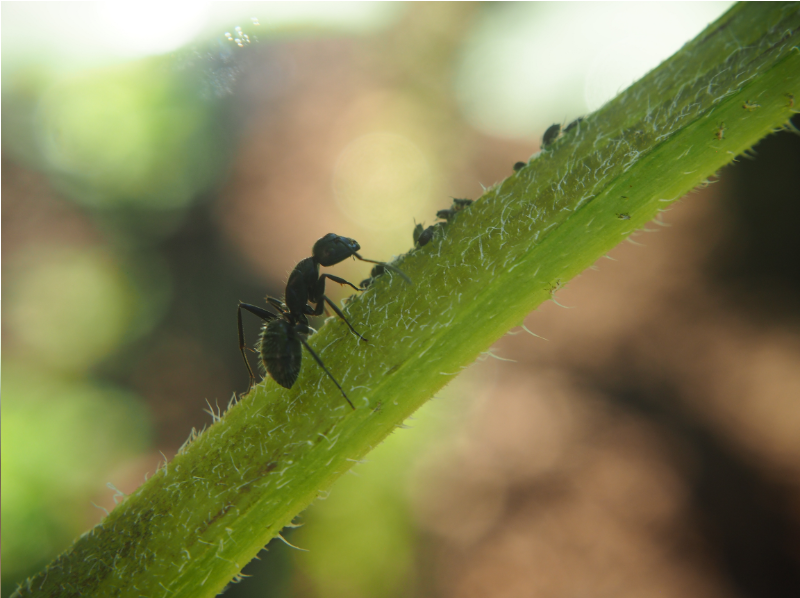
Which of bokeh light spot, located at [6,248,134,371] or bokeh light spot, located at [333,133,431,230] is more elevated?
bokeh light spot, located at [6,248,134,371]

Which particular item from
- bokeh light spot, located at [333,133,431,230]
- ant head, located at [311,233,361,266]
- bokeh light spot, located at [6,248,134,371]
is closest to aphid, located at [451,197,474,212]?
ant head, located at [311,233,361,266]

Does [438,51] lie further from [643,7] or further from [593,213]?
[593,213]

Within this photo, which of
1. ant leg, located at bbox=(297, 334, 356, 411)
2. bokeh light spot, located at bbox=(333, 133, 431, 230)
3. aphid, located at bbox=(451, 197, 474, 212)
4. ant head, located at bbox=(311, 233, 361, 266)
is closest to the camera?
ant leg, located at bbox=(297, 334, 356, 411)

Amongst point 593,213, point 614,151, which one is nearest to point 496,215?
point 593,213

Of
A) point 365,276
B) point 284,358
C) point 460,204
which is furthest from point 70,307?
point 460,204

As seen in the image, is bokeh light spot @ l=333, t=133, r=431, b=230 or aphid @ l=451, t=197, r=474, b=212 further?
bokeh light spot @ l=333, t=133, r=431, b=230

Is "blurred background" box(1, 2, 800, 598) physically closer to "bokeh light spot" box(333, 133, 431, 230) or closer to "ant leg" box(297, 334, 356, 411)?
"bokeh light spot" box(333, 133, 431, 230)

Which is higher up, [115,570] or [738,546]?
[115,570]

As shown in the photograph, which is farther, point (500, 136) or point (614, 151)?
point (500, 136)
